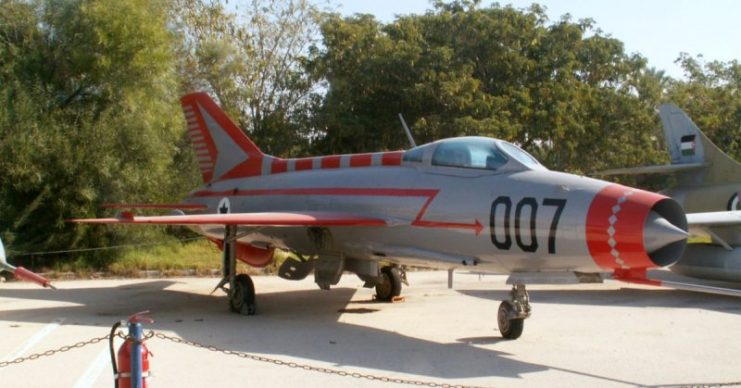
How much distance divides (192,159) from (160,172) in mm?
3422

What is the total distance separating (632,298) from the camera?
1185 centimetres

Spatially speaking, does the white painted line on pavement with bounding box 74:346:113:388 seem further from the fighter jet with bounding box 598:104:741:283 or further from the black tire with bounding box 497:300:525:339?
the fighter jet with bounding box 598:104:741:283

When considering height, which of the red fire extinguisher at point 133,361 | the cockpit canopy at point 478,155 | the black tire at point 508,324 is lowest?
the black tire at point 508,324

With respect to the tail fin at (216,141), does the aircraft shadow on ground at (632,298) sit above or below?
below

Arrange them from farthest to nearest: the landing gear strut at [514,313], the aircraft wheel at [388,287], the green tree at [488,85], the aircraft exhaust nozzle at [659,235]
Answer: the green tree at [488,85] < the aircraft wheel at [388,287] < the landing gear strut at [514,313] < the aircraft exhaust nozzle at [659,235]

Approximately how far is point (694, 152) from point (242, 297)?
11799 millimetres

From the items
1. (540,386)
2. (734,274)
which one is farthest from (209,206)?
(734,274)

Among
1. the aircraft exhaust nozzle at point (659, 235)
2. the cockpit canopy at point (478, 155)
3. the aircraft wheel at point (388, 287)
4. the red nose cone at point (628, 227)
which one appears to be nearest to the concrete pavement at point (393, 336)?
the aircraft wheel at point (388, 287)

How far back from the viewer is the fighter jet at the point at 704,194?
12.1 meters

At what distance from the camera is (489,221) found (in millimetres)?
7797

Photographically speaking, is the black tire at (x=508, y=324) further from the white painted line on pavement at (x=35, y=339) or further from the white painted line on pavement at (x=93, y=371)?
the white painted line on pavement at (x=35, y=339)

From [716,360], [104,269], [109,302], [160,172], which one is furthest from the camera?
[160,172]

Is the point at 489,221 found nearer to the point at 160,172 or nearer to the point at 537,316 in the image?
the point at 537,316

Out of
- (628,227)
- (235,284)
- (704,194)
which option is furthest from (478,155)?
(704,194)
